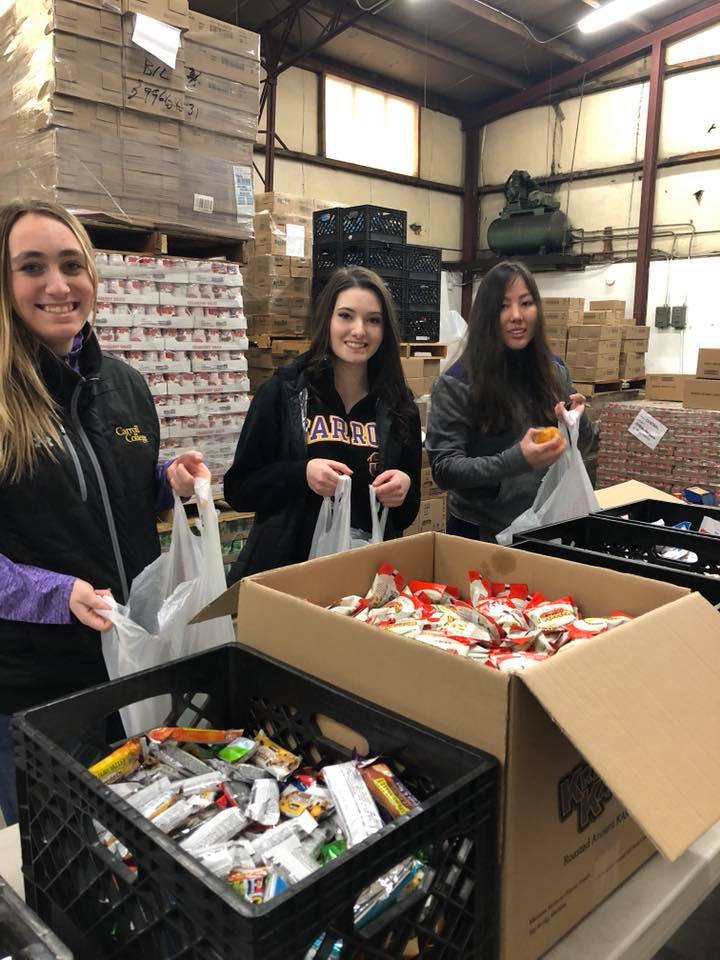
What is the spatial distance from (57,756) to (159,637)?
401mm

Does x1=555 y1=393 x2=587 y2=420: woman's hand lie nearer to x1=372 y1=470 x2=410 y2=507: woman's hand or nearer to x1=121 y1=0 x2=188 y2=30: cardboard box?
x1=372 y1=470 x2=410 y2=507: woman's hand

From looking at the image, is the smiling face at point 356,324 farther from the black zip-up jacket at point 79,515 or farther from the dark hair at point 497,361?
the black zip-up jacket at point 79,515

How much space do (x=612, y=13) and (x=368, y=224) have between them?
448cm

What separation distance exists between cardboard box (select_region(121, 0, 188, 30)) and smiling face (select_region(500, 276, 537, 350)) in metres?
2.11

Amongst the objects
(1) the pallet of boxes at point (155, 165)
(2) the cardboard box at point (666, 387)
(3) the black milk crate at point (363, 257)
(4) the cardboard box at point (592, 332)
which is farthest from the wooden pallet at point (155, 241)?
(4) the cardboard box at point (592, 332)

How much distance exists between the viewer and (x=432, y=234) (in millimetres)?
9289

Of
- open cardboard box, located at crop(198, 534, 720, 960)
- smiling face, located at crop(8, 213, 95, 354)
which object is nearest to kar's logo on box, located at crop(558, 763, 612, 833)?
open cardboard box, located at crop(198, 534, 720, 960)

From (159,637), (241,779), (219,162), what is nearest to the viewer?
(241,779)

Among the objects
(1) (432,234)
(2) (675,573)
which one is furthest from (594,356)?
(2) (675,573)

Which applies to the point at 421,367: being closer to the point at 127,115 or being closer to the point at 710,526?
the point at 127,115

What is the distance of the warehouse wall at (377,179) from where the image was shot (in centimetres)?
751

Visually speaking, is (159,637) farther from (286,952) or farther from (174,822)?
(286,952)

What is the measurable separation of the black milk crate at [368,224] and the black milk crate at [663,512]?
10.6ft

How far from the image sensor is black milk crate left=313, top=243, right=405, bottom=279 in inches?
185
